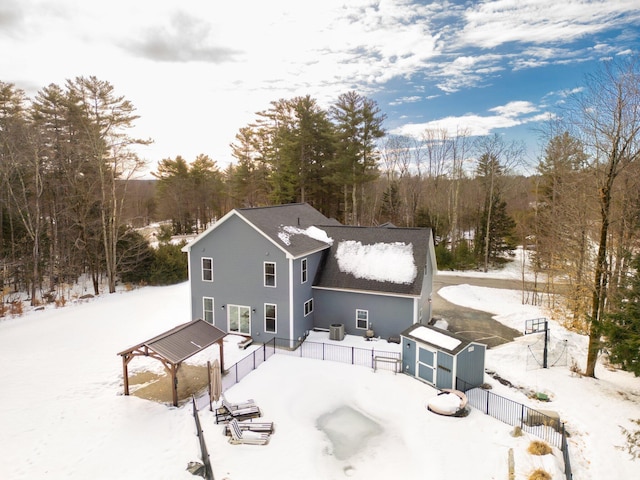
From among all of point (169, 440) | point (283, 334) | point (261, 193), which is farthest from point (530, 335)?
point (261, 193)

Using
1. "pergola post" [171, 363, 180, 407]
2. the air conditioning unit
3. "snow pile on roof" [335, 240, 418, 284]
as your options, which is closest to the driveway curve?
"snow pile on roof" [335, 240, 418, 284]

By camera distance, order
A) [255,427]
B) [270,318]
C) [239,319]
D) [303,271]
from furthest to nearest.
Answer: [239,319] < [303,271] < [270,318] < [255,427]

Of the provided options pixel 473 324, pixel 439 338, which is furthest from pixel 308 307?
pixel 473 324

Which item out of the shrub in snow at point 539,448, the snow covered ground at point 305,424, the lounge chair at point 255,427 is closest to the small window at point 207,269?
the snow covered ground at point 305,424

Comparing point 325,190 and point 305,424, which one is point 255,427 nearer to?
point 305,424

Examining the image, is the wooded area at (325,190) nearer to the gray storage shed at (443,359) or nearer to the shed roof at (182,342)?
the gray storage shed at (443,359)

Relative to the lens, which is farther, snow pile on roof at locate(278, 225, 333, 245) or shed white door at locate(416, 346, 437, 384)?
snow pile on roof at locate(278, 225, 333, 245)

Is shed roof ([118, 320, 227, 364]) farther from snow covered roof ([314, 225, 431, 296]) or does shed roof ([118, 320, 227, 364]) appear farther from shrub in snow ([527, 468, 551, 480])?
shrub in snow ([527, 468, 551, 480])
